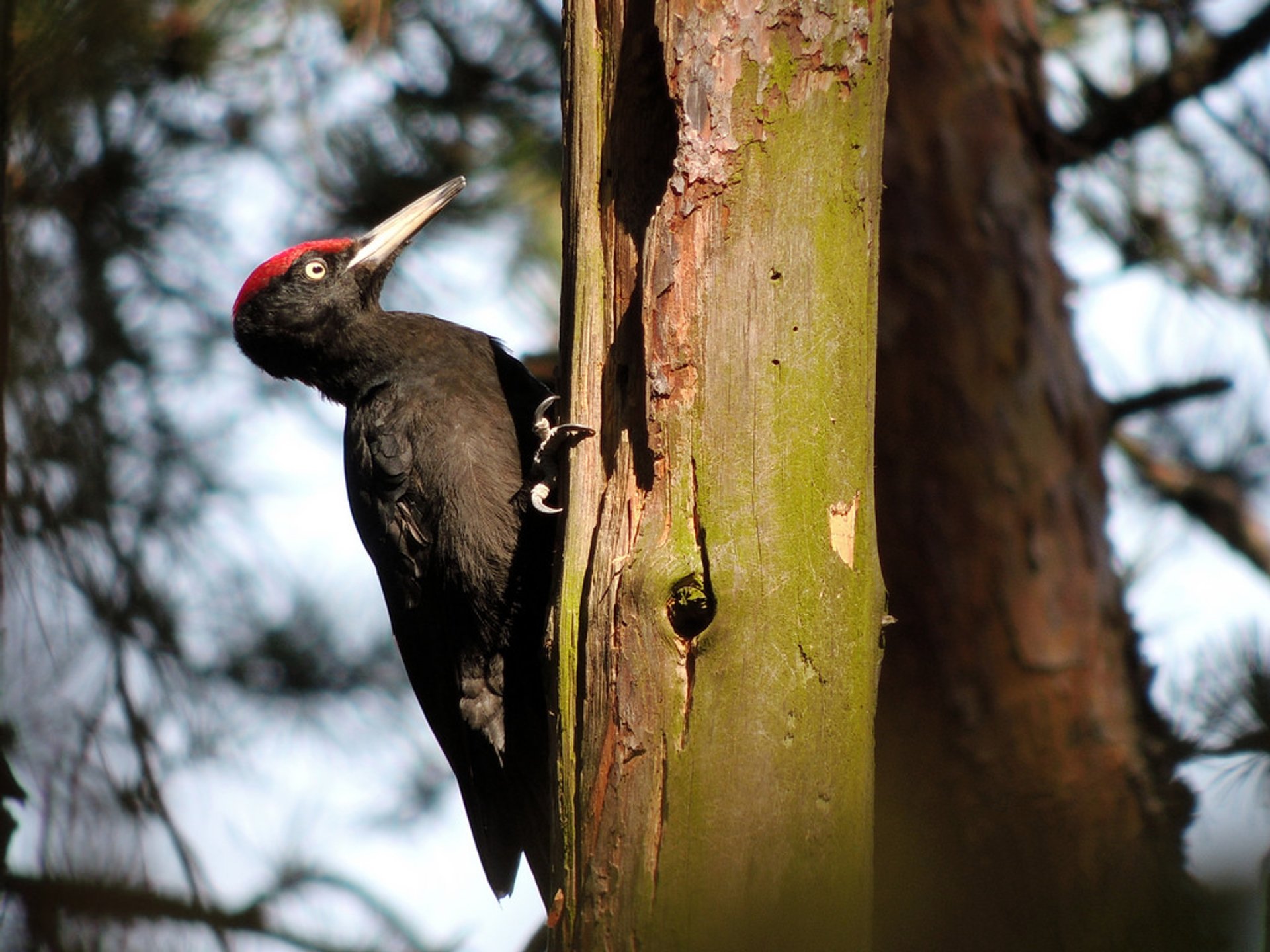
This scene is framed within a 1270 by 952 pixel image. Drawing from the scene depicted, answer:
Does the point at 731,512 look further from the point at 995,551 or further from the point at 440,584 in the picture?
the point at 995,551

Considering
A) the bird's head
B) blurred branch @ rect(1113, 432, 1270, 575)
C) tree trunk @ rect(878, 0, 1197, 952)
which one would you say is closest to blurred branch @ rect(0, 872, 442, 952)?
the bird's head

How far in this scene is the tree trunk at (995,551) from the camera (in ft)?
12.4

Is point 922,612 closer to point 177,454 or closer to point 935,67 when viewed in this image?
point 935,67

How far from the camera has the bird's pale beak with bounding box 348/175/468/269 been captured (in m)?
3.74

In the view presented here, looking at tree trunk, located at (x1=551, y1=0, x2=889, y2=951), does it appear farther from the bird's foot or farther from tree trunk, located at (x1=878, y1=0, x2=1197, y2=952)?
tree trunk, located at (x1=878, y1=0, x2=1197, y2=952)

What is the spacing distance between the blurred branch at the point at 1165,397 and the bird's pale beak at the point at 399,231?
2345mm

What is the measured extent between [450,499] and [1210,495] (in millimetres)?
3819

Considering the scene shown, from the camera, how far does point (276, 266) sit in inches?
144

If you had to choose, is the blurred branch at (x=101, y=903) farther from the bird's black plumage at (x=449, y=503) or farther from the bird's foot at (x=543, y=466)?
the bird's foot at (x=543, y=466)

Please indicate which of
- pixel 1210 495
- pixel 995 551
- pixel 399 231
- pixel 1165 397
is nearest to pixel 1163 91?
pixel 1165 397

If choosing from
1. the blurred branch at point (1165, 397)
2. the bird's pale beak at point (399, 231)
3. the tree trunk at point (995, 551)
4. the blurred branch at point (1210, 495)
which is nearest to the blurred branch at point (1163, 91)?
the tree trunk at point (995, 551)

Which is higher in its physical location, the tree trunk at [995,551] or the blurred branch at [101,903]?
the tree trunk at [995,551]

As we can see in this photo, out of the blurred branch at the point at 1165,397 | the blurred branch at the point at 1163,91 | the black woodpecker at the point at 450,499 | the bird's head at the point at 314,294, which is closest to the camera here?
the black woodpecker at the point at 450,499

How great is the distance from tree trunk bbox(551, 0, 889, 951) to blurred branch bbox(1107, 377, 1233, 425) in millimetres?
2436
